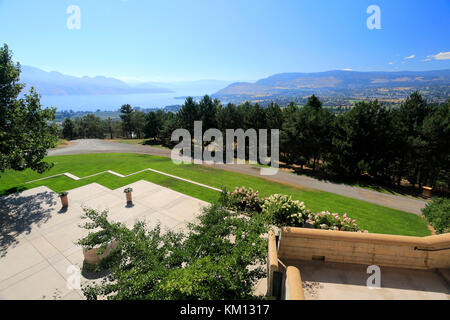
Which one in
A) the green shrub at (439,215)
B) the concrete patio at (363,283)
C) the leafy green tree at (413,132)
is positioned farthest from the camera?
the leafy green tree at (413,132)

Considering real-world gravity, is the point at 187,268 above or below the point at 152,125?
below

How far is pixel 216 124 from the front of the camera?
4031cm

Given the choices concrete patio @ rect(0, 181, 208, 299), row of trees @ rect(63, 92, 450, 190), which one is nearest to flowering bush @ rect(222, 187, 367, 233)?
concrete patio @ rect(0, 181, 208, 299)

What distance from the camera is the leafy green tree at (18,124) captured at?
39.1 ft

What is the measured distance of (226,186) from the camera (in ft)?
60.9

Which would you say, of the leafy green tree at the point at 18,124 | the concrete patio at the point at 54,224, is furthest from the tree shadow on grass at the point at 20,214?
the leafy green tree at the point at 18,124

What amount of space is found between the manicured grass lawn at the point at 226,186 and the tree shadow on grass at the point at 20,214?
1767 millimetres

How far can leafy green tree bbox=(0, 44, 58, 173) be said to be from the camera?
11913 millimetres

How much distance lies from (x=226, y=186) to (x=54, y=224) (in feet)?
39.2

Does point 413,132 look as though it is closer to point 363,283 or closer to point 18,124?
point 363,283

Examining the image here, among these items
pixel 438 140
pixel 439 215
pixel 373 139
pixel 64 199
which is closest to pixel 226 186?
pixel 64 199

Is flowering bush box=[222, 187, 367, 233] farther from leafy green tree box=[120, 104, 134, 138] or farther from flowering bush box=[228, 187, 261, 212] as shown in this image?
leafy green tree box=[120, 104, 134, 138]

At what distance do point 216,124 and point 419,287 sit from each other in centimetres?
3702

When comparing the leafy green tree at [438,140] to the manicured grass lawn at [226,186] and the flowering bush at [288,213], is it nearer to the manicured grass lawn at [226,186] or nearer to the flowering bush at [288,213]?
the manicured grass lawn at [226,186]
